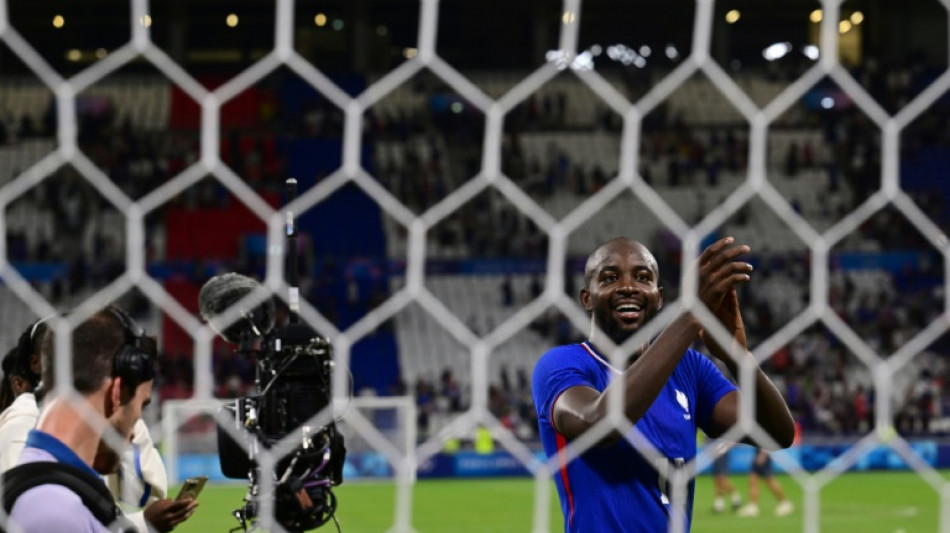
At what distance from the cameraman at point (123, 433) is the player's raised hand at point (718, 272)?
Result: 0.99 m

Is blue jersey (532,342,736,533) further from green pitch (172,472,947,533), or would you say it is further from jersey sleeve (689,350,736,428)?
green pitch (172,472,947,533)

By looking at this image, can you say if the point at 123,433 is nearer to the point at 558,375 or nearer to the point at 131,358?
the point at 131,358

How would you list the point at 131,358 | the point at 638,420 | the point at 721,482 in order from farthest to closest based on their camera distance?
the point at 721,482 < the point at 638,420 < the point at 131,358

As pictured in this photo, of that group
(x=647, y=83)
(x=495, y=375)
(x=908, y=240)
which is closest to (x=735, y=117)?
(x=647, y=83)

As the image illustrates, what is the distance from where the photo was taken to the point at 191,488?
308cm

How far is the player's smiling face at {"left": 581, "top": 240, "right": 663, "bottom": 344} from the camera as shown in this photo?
2.92 meters

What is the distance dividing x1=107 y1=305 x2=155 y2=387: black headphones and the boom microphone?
502mm

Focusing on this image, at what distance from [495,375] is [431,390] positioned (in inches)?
55.4

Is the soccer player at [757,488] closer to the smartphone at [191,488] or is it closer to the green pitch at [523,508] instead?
the green pitch at [523,508]

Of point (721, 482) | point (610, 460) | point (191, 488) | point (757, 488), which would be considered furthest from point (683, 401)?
point (757, 488)

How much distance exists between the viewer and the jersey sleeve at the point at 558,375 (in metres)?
2.87

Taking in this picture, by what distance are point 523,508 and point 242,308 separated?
10.5 meters

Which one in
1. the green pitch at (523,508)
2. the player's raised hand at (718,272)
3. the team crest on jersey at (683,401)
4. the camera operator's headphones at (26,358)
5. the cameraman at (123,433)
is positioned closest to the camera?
the cameraman at (123,433)

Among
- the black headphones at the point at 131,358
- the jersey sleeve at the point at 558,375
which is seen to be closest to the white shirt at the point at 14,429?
the black headphones at the point at 131,358
